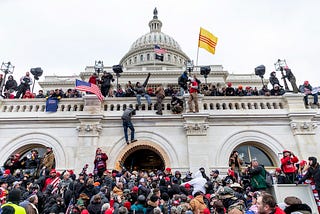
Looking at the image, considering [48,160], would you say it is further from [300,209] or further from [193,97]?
[300,209]

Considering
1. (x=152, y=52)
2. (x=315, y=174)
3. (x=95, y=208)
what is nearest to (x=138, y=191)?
(x=95, y=208)

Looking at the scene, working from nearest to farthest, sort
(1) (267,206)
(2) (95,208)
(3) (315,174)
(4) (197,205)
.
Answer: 1. (1) (267,206)
2. (2) (95,208)
3. (4) (197,205)
4. (3) (315,174)

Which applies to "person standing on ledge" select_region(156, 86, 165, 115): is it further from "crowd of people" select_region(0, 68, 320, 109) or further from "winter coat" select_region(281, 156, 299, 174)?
"winter coat" select_region(281, 156, 299, 174)

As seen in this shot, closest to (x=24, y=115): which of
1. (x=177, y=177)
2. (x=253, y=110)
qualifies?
(x=177, y=177)

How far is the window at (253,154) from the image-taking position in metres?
14.2

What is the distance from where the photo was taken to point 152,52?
77875mm

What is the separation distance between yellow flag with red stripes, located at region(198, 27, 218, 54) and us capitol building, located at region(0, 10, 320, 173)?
8.15 metres

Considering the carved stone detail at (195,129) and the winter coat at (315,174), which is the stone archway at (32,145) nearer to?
the carved stone detail at (195,129)

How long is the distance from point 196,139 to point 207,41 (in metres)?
11.4

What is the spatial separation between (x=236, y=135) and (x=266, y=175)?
16.2ft

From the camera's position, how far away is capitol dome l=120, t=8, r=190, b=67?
7650 cm

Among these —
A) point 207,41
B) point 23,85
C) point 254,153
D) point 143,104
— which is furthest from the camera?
point 207,41

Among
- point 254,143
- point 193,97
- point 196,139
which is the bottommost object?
point 254,143

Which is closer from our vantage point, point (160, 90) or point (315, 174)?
point (315, 174)
